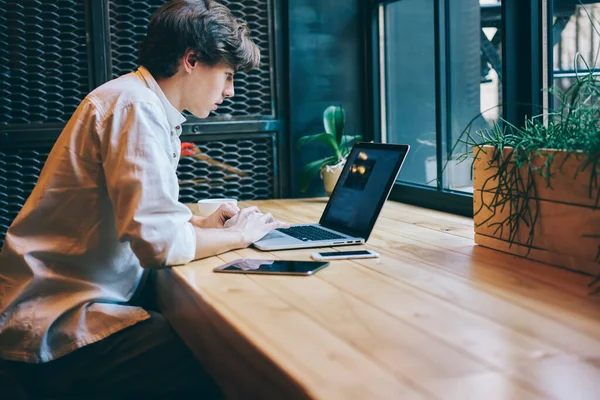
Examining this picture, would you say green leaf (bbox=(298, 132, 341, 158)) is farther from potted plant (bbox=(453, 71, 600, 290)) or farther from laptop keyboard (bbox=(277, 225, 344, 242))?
potted plant (bbox=(453, 71, 600, 290))

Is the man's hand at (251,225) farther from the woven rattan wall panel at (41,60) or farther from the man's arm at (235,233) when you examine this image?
the woven rattan wall panel at (41,60)

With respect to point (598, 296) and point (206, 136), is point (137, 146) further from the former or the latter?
point (206, 136)

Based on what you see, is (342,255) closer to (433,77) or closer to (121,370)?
(121,370)

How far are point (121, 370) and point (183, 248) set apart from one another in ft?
0.93

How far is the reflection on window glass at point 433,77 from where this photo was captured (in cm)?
228

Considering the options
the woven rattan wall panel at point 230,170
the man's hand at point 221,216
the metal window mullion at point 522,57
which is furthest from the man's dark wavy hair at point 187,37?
the woven rattan wall panel at point 230,170

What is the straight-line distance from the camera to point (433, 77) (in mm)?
2594

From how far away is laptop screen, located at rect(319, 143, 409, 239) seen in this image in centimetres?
183

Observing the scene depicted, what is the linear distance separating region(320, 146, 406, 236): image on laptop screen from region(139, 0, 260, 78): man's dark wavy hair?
463 millimetres

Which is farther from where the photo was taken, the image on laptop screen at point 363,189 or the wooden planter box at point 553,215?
the image on laptop screen at point 363,189

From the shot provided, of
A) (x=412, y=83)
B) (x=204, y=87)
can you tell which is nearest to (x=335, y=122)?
(x=412, y=83)

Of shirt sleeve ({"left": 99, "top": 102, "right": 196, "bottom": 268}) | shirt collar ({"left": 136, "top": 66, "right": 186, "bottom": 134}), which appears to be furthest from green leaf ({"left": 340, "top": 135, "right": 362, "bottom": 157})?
shirt sleeve ({"left": 99, "top": 102, "right": 196, "bottom": 268})

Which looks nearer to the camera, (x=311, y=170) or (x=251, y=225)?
(x=251, y=225)

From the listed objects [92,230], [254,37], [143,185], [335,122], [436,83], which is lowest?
[92,230]
